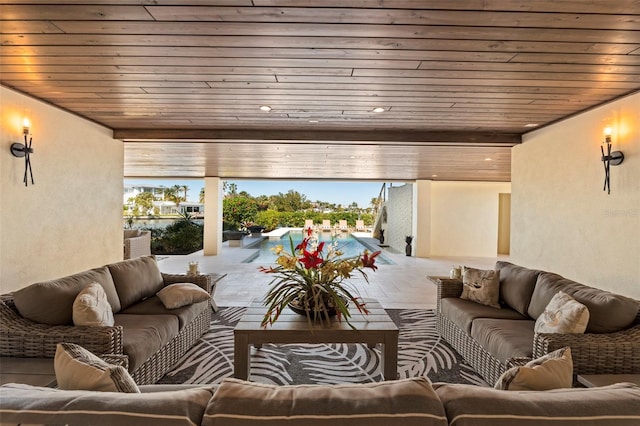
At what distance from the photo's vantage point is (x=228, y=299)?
499cm

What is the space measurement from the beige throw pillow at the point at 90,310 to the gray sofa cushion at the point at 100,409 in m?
1.41

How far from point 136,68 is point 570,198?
4.56 meters

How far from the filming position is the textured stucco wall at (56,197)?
3.19 m

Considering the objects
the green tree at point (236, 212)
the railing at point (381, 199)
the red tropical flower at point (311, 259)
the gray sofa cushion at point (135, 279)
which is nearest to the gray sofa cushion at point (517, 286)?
the red tropical flower at point (311, 259)

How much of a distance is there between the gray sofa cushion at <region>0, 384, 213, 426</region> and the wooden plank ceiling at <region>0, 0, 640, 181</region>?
6.16 ft

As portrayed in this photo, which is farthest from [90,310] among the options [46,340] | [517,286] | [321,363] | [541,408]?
[517,286]

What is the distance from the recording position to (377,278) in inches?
260

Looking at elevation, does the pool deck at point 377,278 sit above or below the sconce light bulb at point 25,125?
below

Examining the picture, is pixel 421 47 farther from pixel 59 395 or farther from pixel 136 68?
pixel 59 395

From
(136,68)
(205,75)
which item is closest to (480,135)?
(205,75)

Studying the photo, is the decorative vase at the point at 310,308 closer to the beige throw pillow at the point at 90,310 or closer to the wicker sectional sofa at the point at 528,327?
the wicker sectional sofa at the point at 528,327

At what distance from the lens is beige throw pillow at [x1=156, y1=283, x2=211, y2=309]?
3.07 meters

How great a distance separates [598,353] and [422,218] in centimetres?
794

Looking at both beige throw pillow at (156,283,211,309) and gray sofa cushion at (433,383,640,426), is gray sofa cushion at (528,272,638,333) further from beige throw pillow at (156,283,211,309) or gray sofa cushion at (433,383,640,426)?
beige throw pillow at (156,283,211,309)
